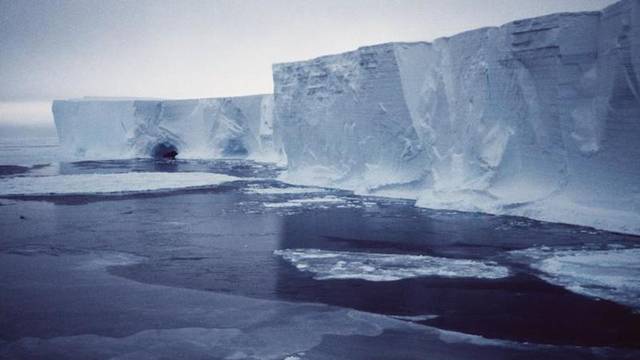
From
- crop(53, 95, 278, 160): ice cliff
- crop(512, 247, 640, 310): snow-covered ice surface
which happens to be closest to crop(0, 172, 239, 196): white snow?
crop(53, 95, 278, 160): ice cliff

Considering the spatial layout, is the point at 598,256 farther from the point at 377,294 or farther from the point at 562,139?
the point at 562,139

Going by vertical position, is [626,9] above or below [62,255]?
above

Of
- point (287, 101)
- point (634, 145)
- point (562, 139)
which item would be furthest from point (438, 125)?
point (287, 101)

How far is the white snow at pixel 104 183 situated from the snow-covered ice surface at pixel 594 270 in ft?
37.2

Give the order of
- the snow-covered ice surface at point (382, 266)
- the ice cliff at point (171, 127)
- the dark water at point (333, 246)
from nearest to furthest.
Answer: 1. the dark water at point (333, 246)
2. the snow-covered ice surface at point (382, 266)
3. the ice cliff at point (171, 127)

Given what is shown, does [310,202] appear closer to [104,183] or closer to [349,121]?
[349,121]

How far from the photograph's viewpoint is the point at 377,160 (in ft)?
48.2

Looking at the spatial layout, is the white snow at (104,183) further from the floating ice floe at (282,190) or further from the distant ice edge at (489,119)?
the distant ice edge at (489,119)

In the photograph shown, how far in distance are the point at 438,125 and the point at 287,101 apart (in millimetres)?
6390

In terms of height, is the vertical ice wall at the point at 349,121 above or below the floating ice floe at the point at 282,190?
above

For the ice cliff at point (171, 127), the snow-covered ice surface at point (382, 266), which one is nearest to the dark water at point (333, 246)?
the snow-covered ice surface at point (382, 266)

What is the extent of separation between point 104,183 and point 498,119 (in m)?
11.0

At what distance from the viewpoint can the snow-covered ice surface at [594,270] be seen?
18.6 ft

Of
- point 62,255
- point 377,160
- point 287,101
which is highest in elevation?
point 287,101
